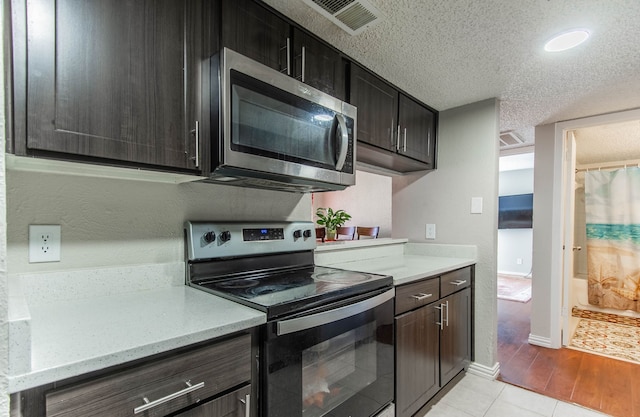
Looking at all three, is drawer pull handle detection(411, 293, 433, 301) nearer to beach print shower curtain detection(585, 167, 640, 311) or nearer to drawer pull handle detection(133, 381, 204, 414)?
drawer pull handle detection(133, 381, 204, 414)

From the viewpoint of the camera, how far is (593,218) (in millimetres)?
4000

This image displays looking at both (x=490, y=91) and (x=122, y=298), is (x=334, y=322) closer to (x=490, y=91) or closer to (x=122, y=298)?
(x=122, y=298)

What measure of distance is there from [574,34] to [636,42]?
36cm

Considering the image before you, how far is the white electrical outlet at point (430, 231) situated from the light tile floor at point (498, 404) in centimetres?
110

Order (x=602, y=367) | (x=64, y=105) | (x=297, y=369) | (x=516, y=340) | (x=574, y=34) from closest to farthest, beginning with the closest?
1. (x=64, y=105)
2. (x=297, y=369)
3. (x=574, y=34)
4. (x=602, y=367)
5. (x=516, y=340)

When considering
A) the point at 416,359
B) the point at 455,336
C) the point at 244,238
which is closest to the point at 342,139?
the point at 244,238

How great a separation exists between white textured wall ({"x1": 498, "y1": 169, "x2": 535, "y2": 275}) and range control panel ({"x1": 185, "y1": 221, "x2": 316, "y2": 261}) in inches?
239

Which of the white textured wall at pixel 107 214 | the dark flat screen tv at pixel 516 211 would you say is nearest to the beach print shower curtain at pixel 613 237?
the dark flat screen tv at pixel 516 211

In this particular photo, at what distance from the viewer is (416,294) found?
5.77ft

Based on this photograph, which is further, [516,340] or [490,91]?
[516,340]

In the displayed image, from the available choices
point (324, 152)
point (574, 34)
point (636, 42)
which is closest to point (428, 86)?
point (574, 34)

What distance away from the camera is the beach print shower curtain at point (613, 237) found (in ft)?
12.3

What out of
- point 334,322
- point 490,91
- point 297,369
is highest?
point 490,91

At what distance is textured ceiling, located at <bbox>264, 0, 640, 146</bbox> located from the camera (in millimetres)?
1386
